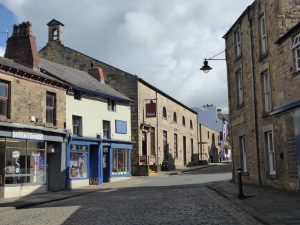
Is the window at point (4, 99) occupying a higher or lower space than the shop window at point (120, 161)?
higher

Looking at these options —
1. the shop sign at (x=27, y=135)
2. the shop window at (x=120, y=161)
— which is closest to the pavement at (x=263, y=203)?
the shop sign at (x=27, y=135)

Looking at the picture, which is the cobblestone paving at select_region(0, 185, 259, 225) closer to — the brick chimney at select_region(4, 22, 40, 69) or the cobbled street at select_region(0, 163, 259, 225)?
the cobbled street at select_region(0, 163, 259, 225)

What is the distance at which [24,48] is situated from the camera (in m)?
26.0

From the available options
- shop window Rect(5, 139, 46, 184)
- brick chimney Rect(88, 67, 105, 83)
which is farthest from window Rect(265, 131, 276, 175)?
brick chimney Rect(88, 67, 105, 83)

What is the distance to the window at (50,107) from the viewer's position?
24938 millimetres

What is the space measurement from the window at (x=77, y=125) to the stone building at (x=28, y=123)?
1.78 metres

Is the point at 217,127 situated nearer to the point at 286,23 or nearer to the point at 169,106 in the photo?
the point at 169,106

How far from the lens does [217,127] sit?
83250mm

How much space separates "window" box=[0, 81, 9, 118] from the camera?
847 inches

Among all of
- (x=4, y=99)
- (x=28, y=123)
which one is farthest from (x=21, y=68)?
(x=28, y=123)

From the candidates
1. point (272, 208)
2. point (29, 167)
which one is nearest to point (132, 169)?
point (29, 167)

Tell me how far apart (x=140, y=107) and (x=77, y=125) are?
1146 centimetres

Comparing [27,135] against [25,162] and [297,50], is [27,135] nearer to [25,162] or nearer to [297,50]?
[25,162]

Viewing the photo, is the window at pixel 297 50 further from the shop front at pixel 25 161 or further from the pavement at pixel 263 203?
the shop front at pixel 25 161
